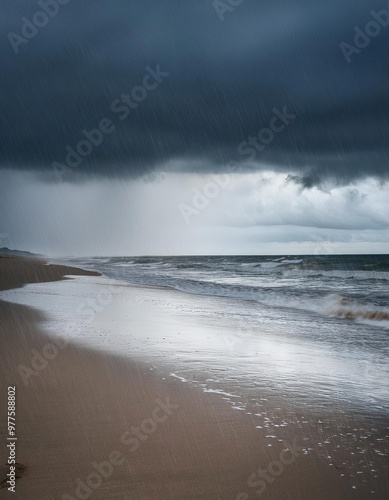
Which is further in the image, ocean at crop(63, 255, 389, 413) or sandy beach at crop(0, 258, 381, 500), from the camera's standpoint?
ocean at crop(63, 255, 389, 413)

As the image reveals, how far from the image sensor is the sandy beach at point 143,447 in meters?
3.82

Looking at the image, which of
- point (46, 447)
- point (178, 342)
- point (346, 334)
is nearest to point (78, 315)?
point (178, 342)

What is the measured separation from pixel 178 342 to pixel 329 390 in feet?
12.7

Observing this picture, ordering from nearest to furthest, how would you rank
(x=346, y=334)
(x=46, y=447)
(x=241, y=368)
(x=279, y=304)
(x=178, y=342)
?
(x=46, y=447)
(x=241, y=368)
(x=178, y=342)
(x=346, y=334)
(x=279, y=304)

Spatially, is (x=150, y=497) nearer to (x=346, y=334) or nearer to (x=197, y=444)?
(x=197, y=444)

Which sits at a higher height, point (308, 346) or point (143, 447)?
point (143, 447)

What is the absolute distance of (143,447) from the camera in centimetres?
452

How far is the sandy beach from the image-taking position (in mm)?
3820

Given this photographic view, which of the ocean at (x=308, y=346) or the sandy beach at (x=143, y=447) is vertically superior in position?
the sandy beach at (x=143, y=447)

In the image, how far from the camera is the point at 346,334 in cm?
1142

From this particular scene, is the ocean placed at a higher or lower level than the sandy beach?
lower

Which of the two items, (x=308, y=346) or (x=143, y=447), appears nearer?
(x=143, y=447)

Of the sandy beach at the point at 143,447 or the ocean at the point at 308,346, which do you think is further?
the ocean at the point at 308,346

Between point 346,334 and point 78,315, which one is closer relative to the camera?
point 346,334
